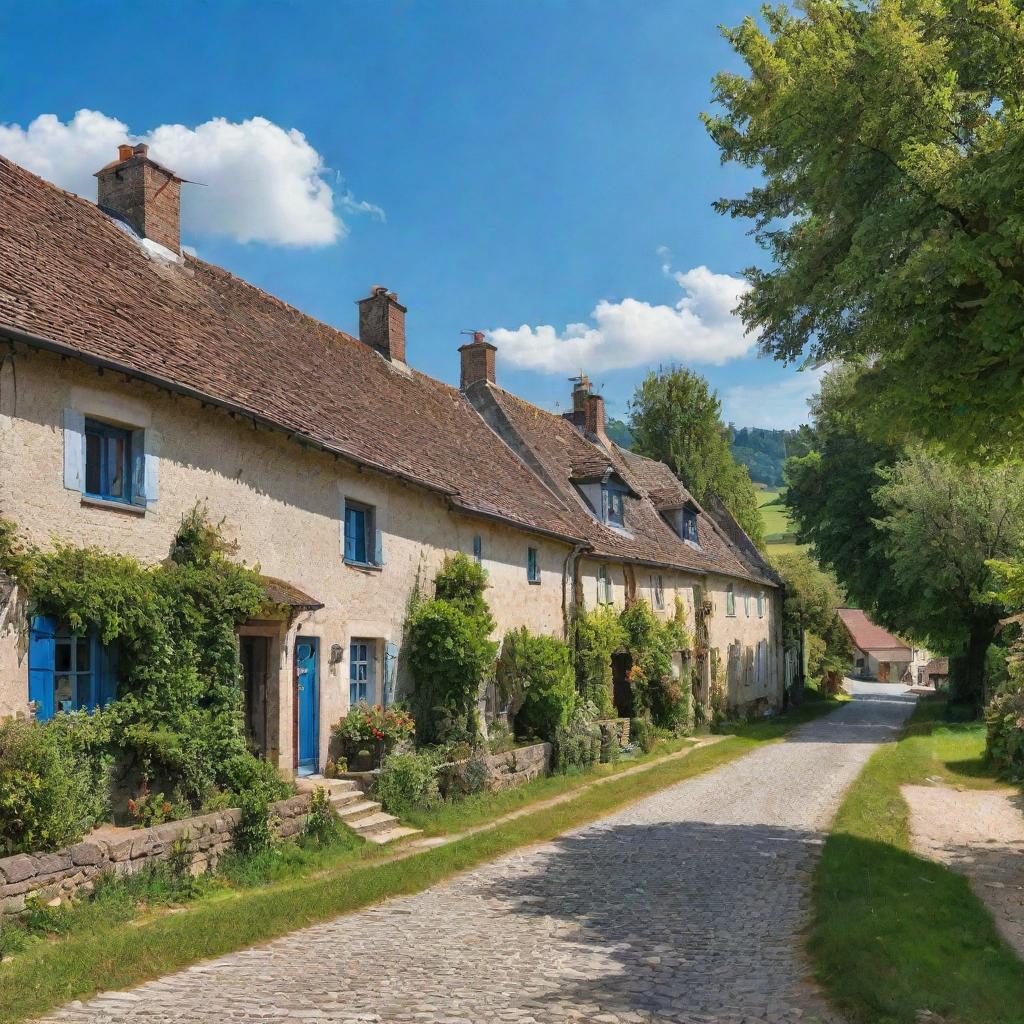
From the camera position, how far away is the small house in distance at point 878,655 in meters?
85.5

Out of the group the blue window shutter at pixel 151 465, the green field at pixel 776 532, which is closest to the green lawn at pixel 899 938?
the blue window shutter at pixel 151 465

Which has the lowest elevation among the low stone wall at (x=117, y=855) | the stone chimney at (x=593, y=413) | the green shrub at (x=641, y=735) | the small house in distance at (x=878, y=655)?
the small house in distance at (x=878, y=655)

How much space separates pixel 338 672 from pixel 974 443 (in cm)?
903

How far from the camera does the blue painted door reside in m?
13.2

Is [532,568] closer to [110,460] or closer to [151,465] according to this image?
[151,465]

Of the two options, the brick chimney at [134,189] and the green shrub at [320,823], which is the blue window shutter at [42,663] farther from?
the brick chimney at [134,189]

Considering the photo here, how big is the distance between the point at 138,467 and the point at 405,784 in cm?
618

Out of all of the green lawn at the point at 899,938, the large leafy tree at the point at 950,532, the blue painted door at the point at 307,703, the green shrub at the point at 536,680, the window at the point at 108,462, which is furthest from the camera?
the large leafy tree at the point at 950,532

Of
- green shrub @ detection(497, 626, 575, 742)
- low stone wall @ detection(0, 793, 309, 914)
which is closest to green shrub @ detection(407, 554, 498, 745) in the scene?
green shrub @ detection(497, 626, 575, 742)

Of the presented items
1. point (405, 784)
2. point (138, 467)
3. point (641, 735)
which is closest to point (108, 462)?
point (138, 467)

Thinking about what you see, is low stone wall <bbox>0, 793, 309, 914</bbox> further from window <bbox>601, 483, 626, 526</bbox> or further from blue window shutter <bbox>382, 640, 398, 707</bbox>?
window <bbox>601, 483, 626, 526</bbox>

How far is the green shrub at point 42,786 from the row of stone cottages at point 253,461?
417 millimetres

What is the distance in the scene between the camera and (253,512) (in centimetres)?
1234

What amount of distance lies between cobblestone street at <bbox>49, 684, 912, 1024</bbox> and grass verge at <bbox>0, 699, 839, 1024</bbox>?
0.24 metres
